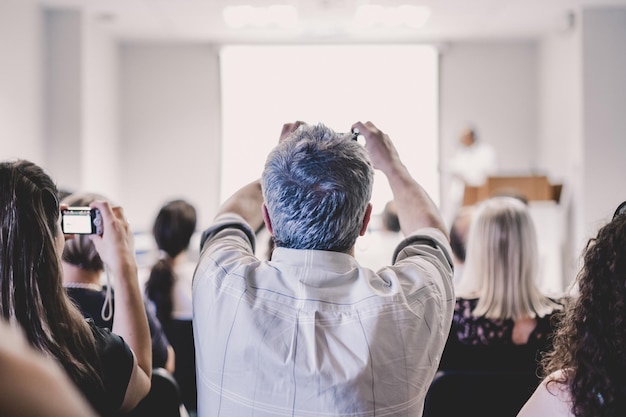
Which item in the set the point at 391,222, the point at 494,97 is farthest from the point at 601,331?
the point at 494,97

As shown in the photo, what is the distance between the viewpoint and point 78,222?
4.46ft

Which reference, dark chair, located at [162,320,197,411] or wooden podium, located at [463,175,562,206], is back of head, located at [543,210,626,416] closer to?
dark chair, located at [162,320,197,411]

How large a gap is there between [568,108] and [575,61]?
0.48 meters

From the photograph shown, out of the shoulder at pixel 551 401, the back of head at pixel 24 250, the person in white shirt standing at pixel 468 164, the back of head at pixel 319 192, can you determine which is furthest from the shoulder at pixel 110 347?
the person in white shirt standing at pixel 468 164

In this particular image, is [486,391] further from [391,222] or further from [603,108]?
[603,108]

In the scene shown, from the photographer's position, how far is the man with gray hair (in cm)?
99

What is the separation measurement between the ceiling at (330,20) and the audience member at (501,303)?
158 inches

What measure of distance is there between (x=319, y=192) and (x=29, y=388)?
80 centimetres

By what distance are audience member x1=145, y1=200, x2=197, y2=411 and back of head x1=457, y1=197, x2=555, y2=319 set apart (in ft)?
3.49

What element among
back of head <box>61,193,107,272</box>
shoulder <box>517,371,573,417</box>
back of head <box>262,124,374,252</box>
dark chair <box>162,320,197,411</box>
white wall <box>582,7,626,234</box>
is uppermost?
white wall <box>582,7,626,234</box>

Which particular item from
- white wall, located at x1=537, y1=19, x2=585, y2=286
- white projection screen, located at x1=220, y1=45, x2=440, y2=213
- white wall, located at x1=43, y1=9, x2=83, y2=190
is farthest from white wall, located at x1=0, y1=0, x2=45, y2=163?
white wall, located at x1=537, y1=19, x2=585, y2=286

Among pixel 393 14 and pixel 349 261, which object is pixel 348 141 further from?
pixel 393 14

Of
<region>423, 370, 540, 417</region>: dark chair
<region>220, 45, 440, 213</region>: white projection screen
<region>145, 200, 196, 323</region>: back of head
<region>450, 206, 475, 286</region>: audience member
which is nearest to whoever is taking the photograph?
<region>423, 370, 540, 417</region>: dark chair

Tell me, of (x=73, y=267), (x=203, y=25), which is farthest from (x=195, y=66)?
(x=73, y=267)
